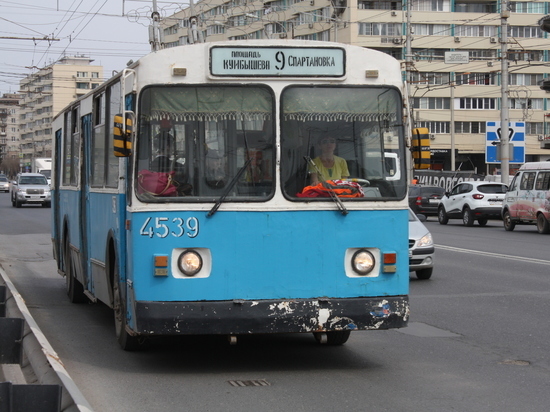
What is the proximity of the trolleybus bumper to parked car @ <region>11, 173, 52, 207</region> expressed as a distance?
137ft

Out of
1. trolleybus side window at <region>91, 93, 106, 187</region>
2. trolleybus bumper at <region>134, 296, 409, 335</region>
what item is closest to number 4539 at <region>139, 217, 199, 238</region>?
trolleybus bumper at <region>134, 296, 409, 335</region>

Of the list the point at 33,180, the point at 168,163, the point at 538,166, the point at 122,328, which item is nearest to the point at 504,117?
the point at 538,166

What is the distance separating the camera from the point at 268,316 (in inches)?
300

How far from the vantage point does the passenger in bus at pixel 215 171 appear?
769 centimetres

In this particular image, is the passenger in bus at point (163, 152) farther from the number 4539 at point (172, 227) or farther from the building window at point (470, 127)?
the building window at point (470, 127)

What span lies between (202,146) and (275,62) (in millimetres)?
914

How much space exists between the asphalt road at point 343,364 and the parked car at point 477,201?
71.2 feet

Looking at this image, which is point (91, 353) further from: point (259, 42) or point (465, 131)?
point (465, 131)

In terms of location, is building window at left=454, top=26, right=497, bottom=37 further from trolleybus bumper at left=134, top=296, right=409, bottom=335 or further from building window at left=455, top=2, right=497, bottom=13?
trolleybus bumper at left=134, top=296, right=409, bottom=335

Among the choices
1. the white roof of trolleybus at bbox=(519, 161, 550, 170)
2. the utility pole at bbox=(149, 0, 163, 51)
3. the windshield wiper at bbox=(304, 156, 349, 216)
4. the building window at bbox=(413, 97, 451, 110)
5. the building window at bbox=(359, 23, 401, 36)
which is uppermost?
the building window at bbox=(359, 23, 401, 36)

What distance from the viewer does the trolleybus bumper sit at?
24.6 feet

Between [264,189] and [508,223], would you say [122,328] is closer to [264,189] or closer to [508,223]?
[264,189]

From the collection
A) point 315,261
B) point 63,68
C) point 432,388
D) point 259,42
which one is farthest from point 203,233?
point 63,68

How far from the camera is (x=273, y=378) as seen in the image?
766 centimetres
